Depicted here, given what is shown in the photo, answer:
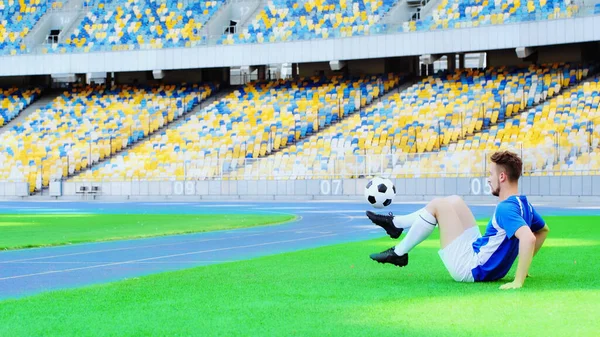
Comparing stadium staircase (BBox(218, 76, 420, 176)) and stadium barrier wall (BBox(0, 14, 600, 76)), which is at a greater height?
stadium barrier wall (BBox(0, 14, 600, 76))

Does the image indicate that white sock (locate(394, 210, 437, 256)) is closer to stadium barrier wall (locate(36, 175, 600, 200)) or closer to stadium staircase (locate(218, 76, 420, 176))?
stadium barrier wall (locate(36, 175, 600, 200))

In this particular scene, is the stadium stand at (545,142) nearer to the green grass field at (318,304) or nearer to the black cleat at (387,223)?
the green grass field at (318,304)

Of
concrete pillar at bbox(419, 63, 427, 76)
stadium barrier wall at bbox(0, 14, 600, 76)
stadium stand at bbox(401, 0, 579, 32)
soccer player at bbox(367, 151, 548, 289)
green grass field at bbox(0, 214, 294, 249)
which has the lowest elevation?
green grass field at bbox(0, 214, 294, 249)

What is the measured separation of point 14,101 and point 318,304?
5432 cm

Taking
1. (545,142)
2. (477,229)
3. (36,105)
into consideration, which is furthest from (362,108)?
(477,229)

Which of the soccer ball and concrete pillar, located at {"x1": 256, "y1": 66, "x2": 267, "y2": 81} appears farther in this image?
concrete pillar, located at {"x1": 256, "y1": 66, "x2": 267, "y2": 81}

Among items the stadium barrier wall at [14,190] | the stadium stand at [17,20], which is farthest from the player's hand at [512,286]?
the stadium stand at [17,20]

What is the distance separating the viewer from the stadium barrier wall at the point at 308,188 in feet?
120

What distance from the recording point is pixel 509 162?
27.2ft

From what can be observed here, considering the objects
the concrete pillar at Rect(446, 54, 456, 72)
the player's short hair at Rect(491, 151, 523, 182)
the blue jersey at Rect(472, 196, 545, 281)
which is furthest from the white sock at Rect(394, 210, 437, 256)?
the concrete pillar at Rect(446, 54, 456, 72)

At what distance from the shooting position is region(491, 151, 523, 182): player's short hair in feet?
27.1

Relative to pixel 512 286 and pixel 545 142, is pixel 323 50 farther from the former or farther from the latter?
pixel 512 286

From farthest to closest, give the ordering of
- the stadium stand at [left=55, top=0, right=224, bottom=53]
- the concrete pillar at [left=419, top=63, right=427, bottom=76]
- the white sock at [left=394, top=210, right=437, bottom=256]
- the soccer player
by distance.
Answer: the stadium stand at [left=55, top=0, right=224, bottom=53]
the concrete pillar at [left=419, top=63, right=427, bottom=76]
the white sock at [left=394, top=210, right=437, bottom=256]
the soccer player

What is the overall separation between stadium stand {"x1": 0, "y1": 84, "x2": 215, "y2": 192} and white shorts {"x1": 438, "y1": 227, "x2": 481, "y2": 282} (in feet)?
136
